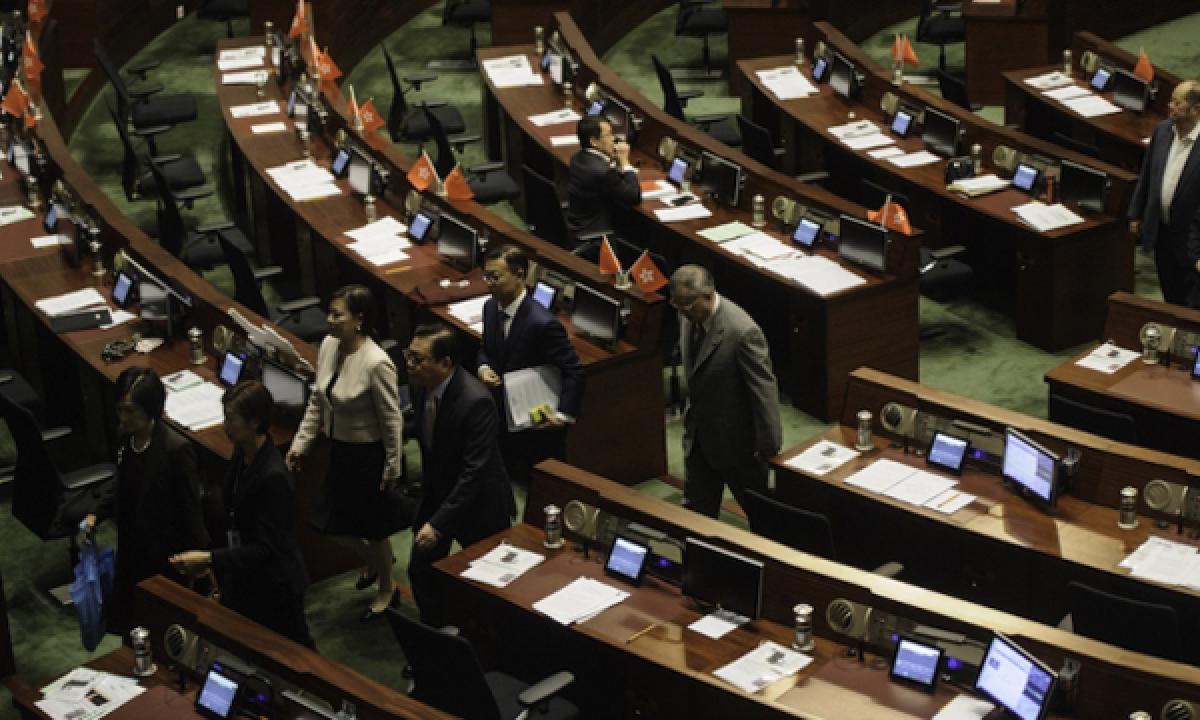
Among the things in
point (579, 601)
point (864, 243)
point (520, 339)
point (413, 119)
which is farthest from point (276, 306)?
point (579, 601)

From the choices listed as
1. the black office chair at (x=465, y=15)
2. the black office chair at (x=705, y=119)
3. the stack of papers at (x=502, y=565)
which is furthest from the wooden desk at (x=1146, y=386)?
the black office chair at (x=465, y=15)

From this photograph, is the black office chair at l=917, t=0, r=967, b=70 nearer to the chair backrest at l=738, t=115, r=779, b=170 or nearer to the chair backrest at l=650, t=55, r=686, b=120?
the chair backrest at l=650, t=55, r=686, b=120

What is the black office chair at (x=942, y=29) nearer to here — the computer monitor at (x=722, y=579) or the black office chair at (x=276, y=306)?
the black office chair at (x=276, y=306)

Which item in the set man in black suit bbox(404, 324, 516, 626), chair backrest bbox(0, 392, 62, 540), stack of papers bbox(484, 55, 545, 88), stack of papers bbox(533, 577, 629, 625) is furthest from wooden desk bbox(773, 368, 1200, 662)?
stack of papers bbox(484, 55, 545, 88)

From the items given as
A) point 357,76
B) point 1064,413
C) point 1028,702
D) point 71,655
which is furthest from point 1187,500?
point 357,76

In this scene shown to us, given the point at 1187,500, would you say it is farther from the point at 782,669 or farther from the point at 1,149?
the point at 1,149

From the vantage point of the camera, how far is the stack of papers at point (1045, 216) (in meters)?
8.94

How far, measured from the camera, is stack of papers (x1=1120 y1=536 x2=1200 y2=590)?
5750 millimetres

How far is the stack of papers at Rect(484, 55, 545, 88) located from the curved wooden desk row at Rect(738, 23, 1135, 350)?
4.83ft

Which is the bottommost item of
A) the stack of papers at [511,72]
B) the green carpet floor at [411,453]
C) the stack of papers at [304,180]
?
the green carpet floor at [411,453]

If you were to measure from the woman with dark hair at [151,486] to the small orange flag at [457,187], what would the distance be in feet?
11.7

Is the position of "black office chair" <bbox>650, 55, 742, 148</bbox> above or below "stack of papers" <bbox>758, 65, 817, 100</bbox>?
below

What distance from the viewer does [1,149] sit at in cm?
1093

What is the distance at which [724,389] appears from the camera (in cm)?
650
